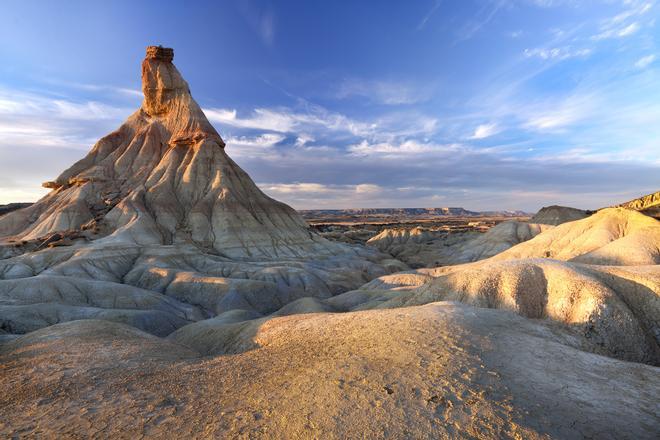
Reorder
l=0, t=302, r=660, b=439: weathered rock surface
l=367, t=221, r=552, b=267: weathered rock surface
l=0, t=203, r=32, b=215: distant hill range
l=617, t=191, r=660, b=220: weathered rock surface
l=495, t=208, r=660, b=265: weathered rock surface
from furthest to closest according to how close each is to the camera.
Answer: l=0, t=203, r=32, b=215: distant hill range
l=367, t=221, r=552, b=267: weathered rock surface
l=617, t=191, r=660, b=220: weathered rock surface
l=495, t=208, r=660, b=265: weathered rock surface
l=0, t=302, r=660, b=439: weathered rock surface

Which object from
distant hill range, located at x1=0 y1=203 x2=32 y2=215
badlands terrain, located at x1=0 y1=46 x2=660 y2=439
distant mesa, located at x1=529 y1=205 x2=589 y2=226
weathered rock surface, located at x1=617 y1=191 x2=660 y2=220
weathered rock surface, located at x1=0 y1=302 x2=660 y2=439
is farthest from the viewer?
distant mesa, located at x1=529 y1=205 x2=589 y2=226

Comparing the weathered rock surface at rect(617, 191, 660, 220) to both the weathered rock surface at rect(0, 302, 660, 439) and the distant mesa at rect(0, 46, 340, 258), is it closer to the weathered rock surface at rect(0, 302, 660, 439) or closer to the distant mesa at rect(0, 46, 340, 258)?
the weathered rock surface at rect(0, 302, 660, 439)

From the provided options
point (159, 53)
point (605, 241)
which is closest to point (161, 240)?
point (159, 53)

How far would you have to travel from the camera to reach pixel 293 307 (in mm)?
25266

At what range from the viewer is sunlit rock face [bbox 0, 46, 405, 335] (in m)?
27.6

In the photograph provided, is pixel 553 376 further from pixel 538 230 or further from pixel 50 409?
pixel 538 230

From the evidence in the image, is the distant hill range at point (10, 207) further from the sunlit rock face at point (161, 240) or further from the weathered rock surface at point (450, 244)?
the weathered rock surface at point (450, 244)

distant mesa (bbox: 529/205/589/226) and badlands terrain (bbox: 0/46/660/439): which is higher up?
distant mesa (bbox: 529/205/589/226)

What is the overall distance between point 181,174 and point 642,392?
6767 cm

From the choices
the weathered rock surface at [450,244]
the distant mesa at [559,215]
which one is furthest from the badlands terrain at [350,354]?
the distant mesa at [559,215]

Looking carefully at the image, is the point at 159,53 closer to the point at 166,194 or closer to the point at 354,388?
the point at 166,194

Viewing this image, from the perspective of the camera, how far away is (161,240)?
51.1 metres

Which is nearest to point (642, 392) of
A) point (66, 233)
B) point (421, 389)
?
point (421, 389)

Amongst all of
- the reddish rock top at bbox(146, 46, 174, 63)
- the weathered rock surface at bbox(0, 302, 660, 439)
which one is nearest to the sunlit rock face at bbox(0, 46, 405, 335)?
the reddish rock top at bbox(146, 46, 174, 63)
